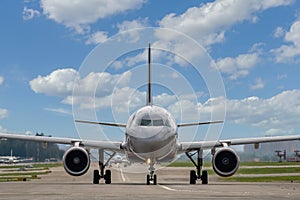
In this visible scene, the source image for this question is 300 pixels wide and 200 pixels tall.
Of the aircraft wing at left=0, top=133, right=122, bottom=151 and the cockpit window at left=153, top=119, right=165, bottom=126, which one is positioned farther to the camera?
the aircraft wing at left=0, top=133, right=122, bottom=151

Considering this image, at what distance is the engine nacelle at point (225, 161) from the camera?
30969 mm

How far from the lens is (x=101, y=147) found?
32.5 m

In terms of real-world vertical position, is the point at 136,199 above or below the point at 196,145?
below

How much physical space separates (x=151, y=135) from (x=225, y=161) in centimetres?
645

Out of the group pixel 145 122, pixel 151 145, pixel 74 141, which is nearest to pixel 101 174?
pixel 74 141

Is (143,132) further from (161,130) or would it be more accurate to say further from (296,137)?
(296,137)

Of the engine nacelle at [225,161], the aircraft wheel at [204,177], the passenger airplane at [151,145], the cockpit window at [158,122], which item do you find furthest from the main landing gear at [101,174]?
the engine nacelle at [225,161]

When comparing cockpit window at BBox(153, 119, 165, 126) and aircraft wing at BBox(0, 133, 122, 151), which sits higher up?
cockpit window at BBox(153, 119, 165, 126)

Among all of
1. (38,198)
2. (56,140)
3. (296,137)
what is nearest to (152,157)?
(56,140)

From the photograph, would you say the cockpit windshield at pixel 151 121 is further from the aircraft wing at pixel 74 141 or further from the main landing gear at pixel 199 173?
the main landing gear at pixel 199 173

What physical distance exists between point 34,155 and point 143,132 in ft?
534

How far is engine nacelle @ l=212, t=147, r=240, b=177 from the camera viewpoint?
3097cm

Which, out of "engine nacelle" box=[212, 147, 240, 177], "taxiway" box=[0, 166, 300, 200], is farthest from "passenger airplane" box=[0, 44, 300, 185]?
"taxiway" box=[0, 166, 300, 200]

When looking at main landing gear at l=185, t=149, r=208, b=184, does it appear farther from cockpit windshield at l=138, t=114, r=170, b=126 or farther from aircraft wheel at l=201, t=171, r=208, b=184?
cockpit windshield at l=138, t=114, r=170, b=126
